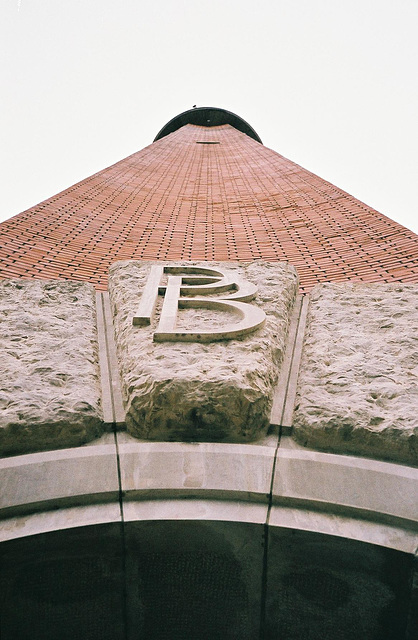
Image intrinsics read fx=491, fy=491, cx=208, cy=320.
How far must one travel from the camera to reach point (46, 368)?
2.29 m

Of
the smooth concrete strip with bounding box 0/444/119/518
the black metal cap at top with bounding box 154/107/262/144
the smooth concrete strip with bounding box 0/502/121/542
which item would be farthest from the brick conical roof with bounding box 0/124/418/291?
the black metal cap at top with bounding box 154/107/262/144

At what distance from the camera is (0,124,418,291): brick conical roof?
4215 millimetres

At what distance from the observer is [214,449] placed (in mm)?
1960

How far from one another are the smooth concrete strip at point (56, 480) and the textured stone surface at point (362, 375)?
812 mm

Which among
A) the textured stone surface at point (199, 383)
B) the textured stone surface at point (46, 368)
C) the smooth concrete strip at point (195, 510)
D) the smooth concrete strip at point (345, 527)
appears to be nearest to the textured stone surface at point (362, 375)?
the textured stone surface at point (199, 383)

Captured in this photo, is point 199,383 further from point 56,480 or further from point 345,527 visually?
point 345,527

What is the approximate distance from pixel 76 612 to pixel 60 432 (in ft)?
2.09

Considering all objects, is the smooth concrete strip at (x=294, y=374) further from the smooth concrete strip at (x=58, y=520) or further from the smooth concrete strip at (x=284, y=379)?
the smooth concrete strip at (x=58, y=520)

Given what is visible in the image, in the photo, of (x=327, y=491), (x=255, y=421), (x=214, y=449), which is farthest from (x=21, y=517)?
(x=327, y=491)

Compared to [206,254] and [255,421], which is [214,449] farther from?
[206,254]

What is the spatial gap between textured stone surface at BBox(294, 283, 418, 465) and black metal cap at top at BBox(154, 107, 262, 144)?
10.9 metres

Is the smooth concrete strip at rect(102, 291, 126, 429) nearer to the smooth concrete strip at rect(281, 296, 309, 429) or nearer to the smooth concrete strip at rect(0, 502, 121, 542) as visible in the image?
the smooth concrete strip at rect(0, 502, 121, 542)

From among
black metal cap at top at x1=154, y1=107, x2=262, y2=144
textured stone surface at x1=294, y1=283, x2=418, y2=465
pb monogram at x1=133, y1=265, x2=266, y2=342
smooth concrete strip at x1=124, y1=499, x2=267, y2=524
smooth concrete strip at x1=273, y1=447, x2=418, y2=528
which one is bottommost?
smooth concrete strip at x1=124, y1=499, x2=267, y2=524

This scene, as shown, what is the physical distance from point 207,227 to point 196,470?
381cm
